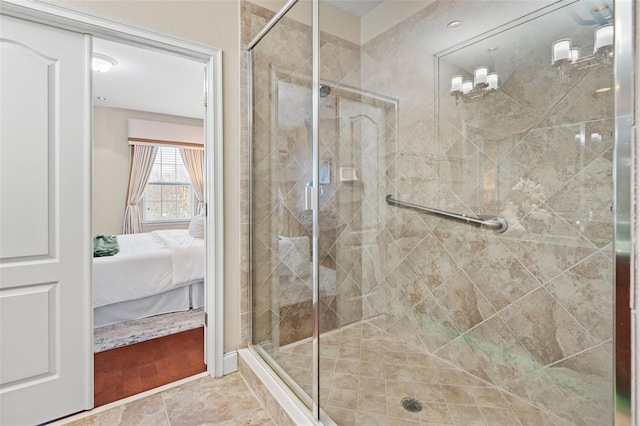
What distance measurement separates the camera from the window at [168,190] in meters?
5.70

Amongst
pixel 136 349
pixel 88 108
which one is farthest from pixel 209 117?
pixel 136 349

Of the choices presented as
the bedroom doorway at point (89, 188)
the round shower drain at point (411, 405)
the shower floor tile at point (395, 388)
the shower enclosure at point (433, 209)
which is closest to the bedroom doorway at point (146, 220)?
the bedroom doorway at point (89, 188)

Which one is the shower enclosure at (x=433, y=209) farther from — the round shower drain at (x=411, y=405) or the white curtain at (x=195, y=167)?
the white curtain at (x=195, y=167)

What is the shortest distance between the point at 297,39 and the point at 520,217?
165 cm

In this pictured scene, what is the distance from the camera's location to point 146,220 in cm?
562

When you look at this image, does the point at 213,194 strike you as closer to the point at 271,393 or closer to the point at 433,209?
the point at 271,393

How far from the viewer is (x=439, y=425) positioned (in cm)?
150

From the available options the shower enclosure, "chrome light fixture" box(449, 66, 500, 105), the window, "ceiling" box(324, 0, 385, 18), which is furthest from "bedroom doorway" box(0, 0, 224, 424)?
the window

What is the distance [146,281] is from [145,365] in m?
1.01

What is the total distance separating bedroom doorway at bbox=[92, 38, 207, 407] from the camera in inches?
88.5

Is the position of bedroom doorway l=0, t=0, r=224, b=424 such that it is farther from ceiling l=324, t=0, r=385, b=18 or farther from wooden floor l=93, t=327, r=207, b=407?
ceiling l=324, t=0, r=385, b=18

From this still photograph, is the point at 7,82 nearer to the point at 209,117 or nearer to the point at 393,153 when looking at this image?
the point at 209,117

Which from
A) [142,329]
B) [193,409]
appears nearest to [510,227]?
[193,409]

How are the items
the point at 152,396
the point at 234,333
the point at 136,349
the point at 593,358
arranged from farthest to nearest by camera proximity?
the point at 136,349
the point at 234,333
the point at 152,396
the point at 593,358
